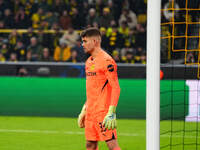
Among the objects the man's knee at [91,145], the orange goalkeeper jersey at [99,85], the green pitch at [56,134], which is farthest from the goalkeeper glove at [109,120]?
the green pitch at [56,134]

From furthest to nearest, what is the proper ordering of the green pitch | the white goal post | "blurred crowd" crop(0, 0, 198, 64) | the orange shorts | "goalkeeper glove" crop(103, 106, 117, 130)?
"blurred crowd" crop(0, 0, 198, 64), the green pitch, the orange shorts, "goalkeeper glove" crop(103, 106, 117, 130), the white goal post

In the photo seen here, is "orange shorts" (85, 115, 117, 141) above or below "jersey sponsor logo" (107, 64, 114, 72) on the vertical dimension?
below

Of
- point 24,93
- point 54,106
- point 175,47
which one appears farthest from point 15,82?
point 175,47

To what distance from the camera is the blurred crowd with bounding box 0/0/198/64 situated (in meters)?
12.6

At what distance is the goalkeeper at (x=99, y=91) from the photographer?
193 inches

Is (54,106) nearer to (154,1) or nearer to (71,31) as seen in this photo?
(71,31)

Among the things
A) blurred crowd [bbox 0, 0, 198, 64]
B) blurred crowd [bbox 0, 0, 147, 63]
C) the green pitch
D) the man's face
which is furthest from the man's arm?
blurred crowd [bbox 0, 0, 147, 63]

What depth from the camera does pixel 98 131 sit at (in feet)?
16.3

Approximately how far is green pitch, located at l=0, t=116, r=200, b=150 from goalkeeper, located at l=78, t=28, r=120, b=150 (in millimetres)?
2596

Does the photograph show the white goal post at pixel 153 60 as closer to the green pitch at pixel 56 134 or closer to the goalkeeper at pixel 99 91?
the goalkeeper at pixel 99 91

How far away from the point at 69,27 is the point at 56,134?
633cm

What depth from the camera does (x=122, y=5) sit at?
1459 centimetres

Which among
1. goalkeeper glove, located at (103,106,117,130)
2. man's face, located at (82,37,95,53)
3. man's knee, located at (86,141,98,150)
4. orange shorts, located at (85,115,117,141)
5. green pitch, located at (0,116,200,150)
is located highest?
man's face, located at (82,37,95,53)

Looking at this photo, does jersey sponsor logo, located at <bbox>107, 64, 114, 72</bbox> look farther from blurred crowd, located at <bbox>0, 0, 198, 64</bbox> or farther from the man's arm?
blurred crowd, located at <bbox>0, 0, 198, 64</bbox>
